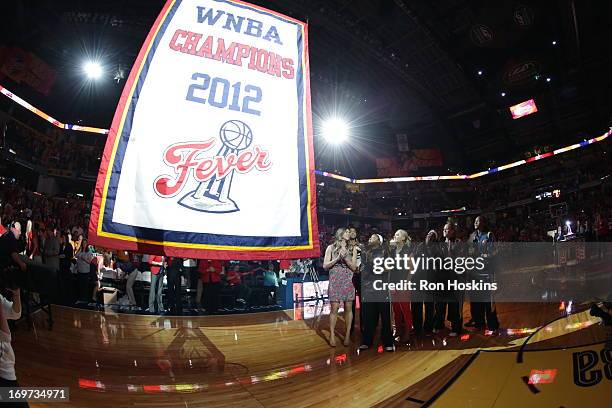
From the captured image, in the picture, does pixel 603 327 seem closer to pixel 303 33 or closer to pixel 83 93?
pixel 303 33

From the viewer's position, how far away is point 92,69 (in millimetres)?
18359

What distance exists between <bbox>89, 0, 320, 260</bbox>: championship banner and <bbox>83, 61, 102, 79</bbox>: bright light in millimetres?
20373

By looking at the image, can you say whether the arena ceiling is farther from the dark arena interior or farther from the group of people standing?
the group of people standing

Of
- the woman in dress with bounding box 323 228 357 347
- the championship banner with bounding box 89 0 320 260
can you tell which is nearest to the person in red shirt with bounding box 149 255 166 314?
the woman in dress with bounding box 323 228 357 347

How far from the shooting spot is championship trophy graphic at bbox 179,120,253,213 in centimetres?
183

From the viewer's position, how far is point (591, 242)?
8898 millimetres

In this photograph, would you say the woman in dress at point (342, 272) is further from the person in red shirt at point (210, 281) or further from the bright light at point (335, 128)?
the bright light at point (335, 128)

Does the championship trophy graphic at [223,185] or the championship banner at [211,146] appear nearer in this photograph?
the championship banner at [211,146]

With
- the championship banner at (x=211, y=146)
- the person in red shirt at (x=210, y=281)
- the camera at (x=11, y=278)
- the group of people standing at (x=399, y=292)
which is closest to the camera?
the championship banner at (x=211, y=146)

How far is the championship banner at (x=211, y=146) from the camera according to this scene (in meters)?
1.72

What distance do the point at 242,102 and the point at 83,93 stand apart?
77.2 ft

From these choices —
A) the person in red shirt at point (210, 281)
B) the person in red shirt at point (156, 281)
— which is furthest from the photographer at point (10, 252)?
the person in red shirt at point (210, 281)

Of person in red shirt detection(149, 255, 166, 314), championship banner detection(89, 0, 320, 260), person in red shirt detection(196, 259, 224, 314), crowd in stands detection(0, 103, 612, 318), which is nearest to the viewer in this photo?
championship banner detection(89, 0, 320, 260)

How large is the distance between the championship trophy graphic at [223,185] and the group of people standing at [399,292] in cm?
260
